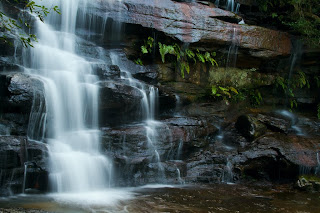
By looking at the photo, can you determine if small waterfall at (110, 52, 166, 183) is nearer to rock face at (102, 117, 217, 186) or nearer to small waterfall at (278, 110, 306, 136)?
rock face at (102, 117, 217, 186)

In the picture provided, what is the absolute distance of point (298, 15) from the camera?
12.2 meters

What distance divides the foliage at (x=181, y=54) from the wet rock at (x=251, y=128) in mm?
2685

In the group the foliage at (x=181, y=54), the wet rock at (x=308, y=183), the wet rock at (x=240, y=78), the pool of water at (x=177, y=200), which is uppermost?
the foliage at (x=181, y=54)

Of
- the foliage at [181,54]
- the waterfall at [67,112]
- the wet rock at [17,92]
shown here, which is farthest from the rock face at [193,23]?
the wet rock at [17,92]

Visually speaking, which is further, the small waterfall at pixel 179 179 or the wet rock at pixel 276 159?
the wet rock at pixel 276 159

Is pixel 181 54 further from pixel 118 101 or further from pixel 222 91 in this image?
pixel 118 101

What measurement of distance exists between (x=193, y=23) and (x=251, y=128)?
4.50 metres

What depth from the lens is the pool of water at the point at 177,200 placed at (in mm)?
5359

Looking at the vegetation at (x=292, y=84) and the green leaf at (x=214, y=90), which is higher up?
the vegetation at (x=292, y=84)

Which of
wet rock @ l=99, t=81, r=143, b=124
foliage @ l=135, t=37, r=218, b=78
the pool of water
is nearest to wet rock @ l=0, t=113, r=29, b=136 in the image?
the pool of water

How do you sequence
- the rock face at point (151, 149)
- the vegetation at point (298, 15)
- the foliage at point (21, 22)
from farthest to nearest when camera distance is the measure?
the vegetation at point (298, 15)
the rock face at point (151, 149)
the foliage at point (21, 22)

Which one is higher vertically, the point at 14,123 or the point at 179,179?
the point at 14,123

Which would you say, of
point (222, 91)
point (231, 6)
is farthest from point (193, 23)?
point (231, 6)

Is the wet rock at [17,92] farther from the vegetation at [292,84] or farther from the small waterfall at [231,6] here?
the vegetation at [292,84]
